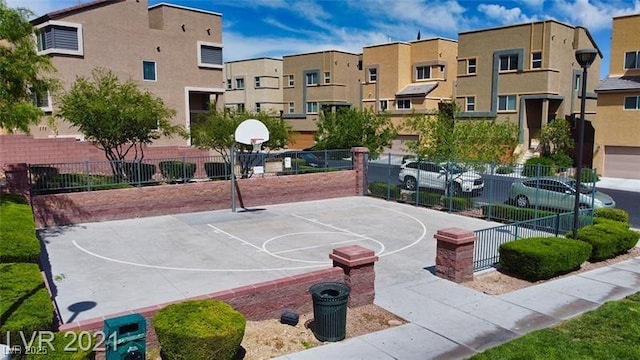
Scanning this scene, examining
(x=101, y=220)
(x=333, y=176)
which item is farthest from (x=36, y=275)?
(x=333, y=176)

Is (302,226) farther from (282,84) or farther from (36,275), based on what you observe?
(282,84)

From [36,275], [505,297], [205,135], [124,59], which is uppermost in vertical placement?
[124,59]

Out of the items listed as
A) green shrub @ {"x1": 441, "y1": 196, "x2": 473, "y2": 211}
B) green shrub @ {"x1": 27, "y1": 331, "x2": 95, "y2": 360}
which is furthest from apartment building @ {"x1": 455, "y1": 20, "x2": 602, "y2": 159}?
green shrub @ {"x1": 27, "y1": 331, "x2": 95, "y2": 360}

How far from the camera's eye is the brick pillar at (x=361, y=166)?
27453 millimetres

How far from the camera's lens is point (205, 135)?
94.9 ft

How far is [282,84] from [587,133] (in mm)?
36164

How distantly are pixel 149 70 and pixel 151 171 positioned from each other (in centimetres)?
1606

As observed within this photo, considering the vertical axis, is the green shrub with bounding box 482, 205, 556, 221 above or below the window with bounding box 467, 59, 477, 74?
below

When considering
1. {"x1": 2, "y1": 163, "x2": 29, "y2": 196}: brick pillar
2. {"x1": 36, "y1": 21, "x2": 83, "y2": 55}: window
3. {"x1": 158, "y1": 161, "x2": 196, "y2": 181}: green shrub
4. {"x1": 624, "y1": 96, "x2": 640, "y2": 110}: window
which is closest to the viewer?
{"x1": 2, "y1": 163, "x2": 29, "y2": 196}: brick pillar

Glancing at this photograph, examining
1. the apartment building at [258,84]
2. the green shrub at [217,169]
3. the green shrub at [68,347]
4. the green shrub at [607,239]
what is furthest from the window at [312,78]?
the green shrub at [68,347]

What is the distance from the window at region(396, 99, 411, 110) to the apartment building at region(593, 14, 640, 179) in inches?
727

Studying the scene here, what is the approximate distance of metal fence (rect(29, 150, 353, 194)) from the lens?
19938 mm

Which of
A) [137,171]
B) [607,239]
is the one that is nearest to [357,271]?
[607,239]

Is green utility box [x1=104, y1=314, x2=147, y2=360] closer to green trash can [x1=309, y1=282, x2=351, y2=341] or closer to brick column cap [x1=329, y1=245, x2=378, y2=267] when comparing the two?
green trash can [x1=309, y1=282, x2=351, y2=341]
